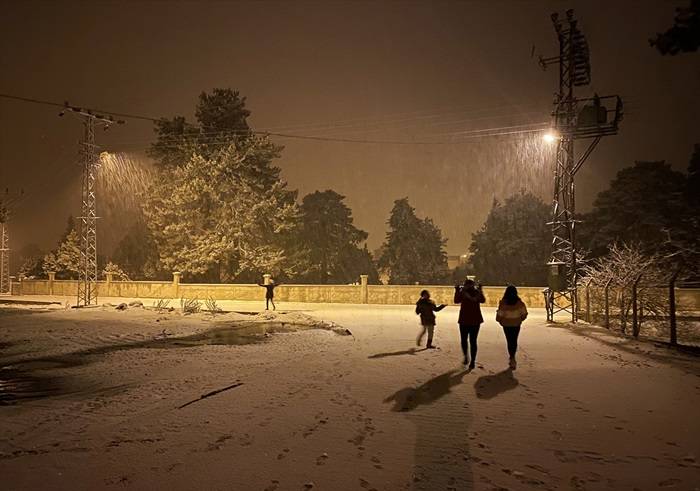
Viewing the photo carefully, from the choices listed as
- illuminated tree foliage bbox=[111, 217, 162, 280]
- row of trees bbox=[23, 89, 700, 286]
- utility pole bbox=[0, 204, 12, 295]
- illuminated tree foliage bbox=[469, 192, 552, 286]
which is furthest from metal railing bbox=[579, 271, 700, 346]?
utility pole bbox=[0, 204, 12, 295]

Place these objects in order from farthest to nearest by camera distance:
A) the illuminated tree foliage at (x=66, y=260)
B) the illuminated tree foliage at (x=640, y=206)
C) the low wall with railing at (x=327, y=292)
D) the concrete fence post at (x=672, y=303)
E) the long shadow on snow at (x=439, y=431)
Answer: the illuminated tree foliage at (x=66, y=260), the illuminated tree foliage at (x=640, y=206), the low wall with railing at (x=327, y=292), the concrete fence post at (x=672, y=303), the long shadow on snow at (x=439, y=431)

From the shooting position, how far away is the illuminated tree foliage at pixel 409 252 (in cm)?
4759

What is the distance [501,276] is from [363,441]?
41.3 m

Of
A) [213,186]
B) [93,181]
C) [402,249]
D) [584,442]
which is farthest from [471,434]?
[402,249]

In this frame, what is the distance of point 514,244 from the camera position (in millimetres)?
42875

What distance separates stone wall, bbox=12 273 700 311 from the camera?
1094 inches

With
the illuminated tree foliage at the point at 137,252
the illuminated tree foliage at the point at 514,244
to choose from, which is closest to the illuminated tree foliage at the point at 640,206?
the illuminated tree foliage at the point at 514,244

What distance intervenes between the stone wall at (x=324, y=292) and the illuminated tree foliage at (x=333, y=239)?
490 inches

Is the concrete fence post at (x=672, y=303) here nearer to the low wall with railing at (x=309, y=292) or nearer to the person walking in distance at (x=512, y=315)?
the person walking in distance at (x=512, y=315)

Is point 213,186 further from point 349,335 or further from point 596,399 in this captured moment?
point 596,399

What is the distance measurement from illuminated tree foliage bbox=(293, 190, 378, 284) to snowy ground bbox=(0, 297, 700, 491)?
3519 cm

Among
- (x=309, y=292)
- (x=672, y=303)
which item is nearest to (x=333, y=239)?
(x=309, y=292)

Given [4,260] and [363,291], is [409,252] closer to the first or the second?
[363,291]

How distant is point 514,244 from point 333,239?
1709 cm
